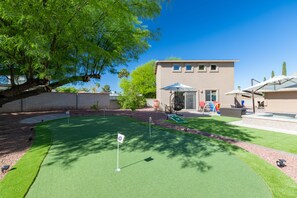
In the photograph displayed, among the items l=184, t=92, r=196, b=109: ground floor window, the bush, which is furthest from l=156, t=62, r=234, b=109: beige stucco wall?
the bush

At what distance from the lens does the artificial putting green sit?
2982 mm

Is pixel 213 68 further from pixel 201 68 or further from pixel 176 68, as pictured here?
pixel 176 68

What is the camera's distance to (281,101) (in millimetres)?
10906

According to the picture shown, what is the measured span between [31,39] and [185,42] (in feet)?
68.5

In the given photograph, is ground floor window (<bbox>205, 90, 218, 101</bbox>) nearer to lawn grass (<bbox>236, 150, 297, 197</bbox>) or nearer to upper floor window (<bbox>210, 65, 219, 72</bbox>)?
upper floor window (<bbox>210, 65, 219, 72</bbox>)

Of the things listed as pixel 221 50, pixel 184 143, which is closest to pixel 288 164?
pixel 184 143

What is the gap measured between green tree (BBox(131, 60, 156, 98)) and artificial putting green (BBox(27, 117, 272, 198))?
94.9 feet

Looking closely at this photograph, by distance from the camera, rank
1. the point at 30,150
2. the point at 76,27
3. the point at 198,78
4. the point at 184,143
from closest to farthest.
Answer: the point at 76,27 → the point at 30,150 → the point at 184,143 → the point at 198,78

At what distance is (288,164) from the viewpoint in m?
4.38

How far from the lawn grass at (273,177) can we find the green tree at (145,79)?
3014cm

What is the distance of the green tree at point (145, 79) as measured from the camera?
34.9 m

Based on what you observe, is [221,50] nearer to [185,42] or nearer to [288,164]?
[185,42]

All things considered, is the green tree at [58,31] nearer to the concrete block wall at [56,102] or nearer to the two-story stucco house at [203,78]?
the concrete block wall at [56,102]

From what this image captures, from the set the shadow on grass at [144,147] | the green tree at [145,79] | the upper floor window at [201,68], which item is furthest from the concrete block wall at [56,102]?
the green tree at [145,79]
